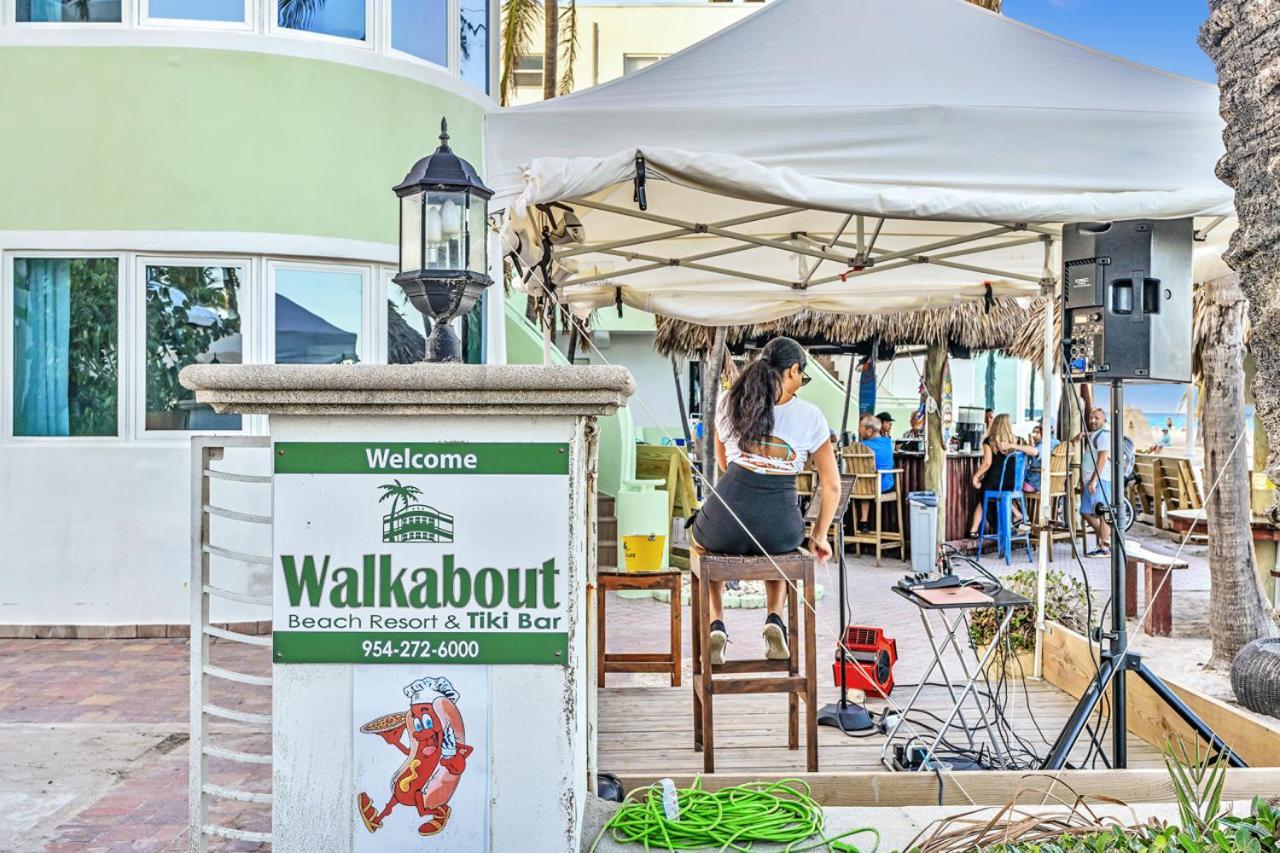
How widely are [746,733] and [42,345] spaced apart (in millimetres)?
5763

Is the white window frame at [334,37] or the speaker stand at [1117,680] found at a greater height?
the white window frame at [334,37]

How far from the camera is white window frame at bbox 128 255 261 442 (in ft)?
25.7

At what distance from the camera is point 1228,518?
6.87 meters

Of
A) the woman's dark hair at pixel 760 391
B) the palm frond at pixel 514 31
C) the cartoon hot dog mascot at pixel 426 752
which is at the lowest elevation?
the cartoon hot dog mascot at pixel 426 752

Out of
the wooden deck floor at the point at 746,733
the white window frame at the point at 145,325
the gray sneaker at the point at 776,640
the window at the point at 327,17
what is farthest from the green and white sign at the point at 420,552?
the window at the point at 327,17

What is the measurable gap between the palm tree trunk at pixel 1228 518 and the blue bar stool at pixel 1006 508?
18.2ft

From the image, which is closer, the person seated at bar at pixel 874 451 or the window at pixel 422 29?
the window at pixel 422 29

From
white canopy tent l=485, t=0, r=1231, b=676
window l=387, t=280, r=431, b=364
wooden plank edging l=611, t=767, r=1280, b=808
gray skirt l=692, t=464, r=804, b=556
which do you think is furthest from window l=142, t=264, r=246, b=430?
wooden plank edging l=611, t=767, r=1280, b=808

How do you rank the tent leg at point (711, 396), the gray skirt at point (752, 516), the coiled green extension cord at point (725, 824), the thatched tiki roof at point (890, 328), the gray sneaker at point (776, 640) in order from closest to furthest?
the coiled green extension cord at point (725, 824) → the gray skirt at point (752, 516) → the gray sneaker at point (776, 640) → the tent leg at point (711, 396) → the thatched tiki roof at point (890, 328)

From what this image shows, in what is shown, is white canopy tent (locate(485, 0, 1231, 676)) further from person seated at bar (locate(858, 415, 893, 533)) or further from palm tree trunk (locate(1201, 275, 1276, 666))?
person seated at bar (locate(858, 415, 893, 533))

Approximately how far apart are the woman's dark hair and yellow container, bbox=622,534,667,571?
439 cm

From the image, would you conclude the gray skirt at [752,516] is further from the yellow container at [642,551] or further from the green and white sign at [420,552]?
the yellow container at [642,551]

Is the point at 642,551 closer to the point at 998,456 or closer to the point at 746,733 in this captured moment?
the point at 746,733

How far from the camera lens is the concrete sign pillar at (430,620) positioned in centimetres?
289
